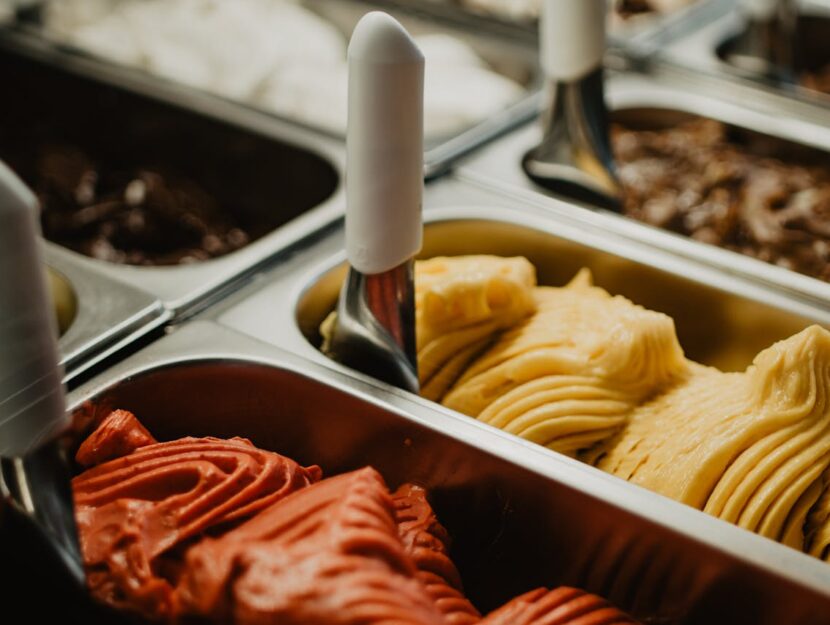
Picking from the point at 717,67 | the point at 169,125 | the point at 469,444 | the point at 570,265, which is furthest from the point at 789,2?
the point at 469,444

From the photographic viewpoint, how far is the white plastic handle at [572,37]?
1595mm

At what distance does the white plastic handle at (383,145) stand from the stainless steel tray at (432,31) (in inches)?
24.5

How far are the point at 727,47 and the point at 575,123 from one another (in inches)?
36.2

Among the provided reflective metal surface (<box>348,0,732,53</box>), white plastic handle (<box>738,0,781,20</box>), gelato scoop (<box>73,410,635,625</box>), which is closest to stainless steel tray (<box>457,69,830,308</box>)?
reflective metal surface (<box>348,0,732,53</box>)

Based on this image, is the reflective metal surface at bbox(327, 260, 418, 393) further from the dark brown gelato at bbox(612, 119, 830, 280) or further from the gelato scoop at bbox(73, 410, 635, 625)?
the dark brown gelato at bbox(612, 119, 830, 280)

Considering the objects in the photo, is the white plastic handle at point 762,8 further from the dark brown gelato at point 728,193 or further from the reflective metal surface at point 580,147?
the reflective metal surface at point 580,147

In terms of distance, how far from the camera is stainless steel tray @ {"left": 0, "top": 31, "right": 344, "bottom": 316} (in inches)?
75.5

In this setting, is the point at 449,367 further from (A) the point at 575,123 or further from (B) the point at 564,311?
(A) the point at 575,123

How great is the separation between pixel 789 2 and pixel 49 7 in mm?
1795

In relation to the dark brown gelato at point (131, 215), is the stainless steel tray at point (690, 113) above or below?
above

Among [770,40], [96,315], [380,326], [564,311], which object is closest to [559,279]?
[564,311]

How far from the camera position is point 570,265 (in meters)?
1.60

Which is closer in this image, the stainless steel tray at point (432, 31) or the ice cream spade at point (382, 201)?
the ice cream spade at point (382, 201)

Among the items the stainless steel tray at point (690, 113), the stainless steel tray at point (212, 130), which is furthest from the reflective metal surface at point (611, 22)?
the stainless steel tray at point (212, 130)
